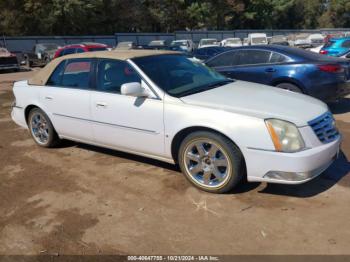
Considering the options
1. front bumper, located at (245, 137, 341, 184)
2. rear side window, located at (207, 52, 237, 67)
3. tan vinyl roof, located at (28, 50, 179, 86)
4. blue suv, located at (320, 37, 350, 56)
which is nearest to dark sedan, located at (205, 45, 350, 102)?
rear side window, located at (207, 52, 237, 67)

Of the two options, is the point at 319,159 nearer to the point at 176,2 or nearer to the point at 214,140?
the point at 214,140

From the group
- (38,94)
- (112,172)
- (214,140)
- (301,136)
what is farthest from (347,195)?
(38,94)

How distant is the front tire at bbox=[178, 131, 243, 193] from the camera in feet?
13.3

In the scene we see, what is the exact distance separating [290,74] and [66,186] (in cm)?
488

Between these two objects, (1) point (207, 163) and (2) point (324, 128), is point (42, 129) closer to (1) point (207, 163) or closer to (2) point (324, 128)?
(1) point (207, 163)

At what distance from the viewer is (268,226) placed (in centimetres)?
360

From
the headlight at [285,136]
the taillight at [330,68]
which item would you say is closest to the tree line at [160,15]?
the taillight at [330,68]

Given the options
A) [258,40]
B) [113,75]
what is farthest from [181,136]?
[258,40]

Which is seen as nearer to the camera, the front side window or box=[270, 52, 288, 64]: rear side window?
the front side window

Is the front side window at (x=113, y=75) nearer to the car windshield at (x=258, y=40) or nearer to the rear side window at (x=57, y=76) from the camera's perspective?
the rear side window at (x=57, y=76)

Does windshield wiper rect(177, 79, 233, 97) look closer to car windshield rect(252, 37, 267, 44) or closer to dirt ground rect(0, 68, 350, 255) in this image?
dirt ground rect(0, 68, 350, 255)

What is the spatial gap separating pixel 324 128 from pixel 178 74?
1873mm

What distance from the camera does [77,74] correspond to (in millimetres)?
5469

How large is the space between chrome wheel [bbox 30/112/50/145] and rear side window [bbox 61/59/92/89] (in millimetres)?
785
